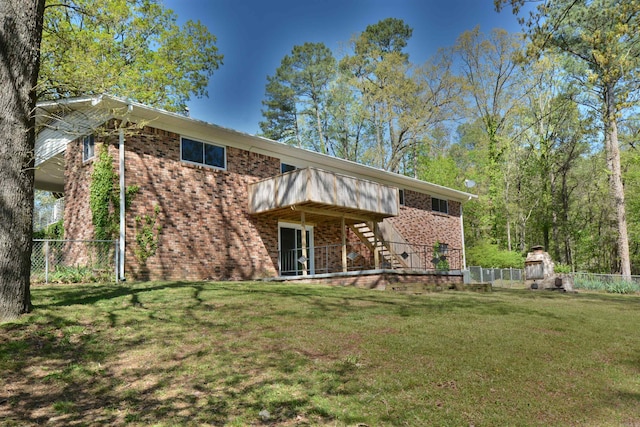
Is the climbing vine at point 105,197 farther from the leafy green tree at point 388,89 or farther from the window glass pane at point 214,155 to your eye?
the leafy green tree at point 388,89

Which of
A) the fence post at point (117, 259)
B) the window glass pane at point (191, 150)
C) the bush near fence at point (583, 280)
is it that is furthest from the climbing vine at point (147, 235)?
the bush near fence at point (583, 280)

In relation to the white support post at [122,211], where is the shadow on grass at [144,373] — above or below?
below

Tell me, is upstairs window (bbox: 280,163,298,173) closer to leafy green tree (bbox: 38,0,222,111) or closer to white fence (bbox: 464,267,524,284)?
leafy green tree (bbox: 38,0,222,111)

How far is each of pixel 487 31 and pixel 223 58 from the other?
62.5ft

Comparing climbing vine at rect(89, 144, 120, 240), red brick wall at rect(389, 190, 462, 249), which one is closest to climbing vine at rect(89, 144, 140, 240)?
climbing vine at rect(89, 144, 120, 240)

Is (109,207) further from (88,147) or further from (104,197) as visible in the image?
(88,147)

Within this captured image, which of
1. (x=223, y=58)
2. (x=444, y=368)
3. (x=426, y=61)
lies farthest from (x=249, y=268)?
(x=426, y=61)

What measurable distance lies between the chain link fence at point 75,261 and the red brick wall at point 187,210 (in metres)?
0.45

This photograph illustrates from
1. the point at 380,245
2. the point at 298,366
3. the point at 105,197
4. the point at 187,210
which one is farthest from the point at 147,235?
the point at 380,245

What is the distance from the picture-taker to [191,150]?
16078mm

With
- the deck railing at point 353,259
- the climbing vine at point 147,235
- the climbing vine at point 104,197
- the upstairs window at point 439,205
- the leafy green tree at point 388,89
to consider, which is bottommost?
the deck railing at point 353,259

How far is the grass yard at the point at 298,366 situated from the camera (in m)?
5.26

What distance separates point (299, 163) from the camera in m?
19.9

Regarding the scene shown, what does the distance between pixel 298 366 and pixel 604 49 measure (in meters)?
8.87
